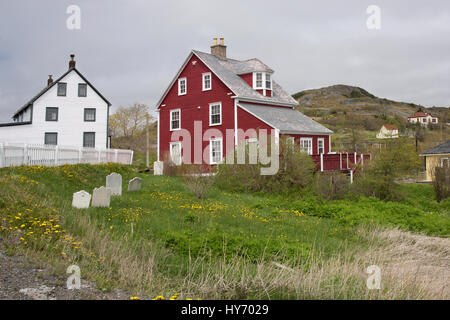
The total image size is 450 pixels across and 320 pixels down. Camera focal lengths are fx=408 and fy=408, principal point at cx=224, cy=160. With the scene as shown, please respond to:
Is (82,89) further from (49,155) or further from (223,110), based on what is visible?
(49,155)

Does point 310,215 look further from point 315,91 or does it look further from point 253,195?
point 315,91

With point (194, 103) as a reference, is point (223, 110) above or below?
below

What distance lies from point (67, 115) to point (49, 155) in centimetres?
1553

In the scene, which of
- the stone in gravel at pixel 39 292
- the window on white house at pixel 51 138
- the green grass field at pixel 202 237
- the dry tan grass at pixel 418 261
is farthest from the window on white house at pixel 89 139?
the stone in gravel at pixel 39 292

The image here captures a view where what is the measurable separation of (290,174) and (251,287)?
1426 centimetres

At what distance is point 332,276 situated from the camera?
7.12m

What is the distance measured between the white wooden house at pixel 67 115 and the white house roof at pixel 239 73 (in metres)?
12.3

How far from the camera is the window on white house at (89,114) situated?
124 ft

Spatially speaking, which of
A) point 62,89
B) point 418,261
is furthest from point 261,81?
point 418,261

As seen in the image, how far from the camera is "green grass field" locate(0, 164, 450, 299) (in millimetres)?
6848

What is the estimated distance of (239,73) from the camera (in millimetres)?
32125

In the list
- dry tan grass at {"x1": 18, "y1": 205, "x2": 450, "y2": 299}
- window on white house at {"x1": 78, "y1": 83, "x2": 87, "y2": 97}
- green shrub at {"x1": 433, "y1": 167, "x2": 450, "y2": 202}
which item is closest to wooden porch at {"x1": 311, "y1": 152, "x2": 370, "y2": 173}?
green shrub at {"x1": 433, "y1": 167, "x2": 450, "y2": 202}
